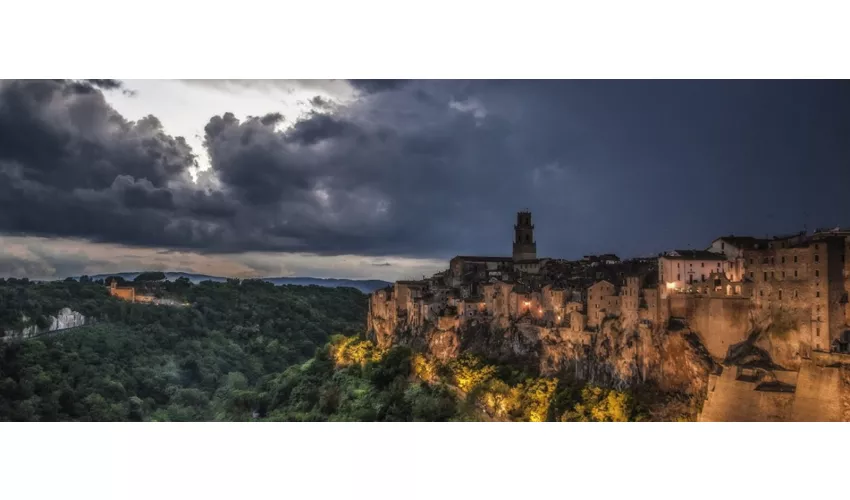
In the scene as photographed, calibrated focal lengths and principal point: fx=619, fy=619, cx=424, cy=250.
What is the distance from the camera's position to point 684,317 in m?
12.3

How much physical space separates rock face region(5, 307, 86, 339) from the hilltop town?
10497 mm

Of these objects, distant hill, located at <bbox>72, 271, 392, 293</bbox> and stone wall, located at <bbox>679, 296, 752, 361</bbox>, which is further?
distant hill, located at <bbox>72, 271, 392, 293</bbox>

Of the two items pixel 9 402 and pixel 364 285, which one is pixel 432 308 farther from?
pixel 9 402

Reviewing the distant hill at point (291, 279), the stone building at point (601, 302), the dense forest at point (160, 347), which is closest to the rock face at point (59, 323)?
the dense forest at point (160, 347)

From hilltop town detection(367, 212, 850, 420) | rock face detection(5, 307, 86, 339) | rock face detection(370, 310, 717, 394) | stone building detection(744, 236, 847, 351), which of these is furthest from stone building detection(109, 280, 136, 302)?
stone building detection(744, 236, 847, 351)

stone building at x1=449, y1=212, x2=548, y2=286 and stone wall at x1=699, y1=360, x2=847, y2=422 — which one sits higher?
stone building at x1=449, y1=212, x2=548, y2=286

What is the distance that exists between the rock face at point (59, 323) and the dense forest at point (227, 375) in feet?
0.74

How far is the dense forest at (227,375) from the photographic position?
13.5 metres

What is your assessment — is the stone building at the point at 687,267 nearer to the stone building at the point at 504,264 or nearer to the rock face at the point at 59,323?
the stone building at the point at 504,264

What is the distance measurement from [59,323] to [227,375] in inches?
210

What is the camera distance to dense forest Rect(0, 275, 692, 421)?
532 inches

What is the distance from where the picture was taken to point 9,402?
43.3 ft

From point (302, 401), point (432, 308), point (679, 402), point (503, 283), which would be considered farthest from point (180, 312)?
point (679, 402)

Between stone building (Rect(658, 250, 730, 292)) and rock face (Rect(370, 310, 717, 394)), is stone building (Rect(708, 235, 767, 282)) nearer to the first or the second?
stone building (Rect(658, 250, 730, 292))
